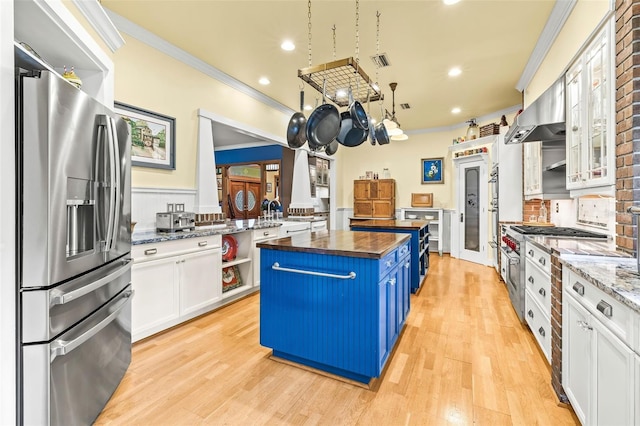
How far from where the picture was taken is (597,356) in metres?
1.29

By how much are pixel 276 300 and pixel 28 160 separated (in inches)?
62.4

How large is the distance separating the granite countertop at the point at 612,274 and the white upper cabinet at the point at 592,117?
61 cm

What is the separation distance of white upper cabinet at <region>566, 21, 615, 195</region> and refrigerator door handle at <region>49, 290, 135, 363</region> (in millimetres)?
3052

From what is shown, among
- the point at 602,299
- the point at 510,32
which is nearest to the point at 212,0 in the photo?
the point at 510,32

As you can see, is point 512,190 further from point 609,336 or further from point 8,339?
point 8,339

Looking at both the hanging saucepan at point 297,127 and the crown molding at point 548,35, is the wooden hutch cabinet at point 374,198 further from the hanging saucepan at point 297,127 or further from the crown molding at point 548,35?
the hanging saucepan at point 297,127

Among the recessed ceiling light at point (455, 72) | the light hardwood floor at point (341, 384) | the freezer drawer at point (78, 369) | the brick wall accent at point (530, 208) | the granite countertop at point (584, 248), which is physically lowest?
the light hardwood floor at point (341, 384)

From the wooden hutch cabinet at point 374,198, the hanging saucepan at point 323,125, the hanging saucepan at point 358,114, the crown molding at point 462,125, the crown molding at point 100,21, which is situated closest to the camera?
the crown molding at point 100,21

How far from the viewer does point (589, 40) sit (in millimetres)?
2172

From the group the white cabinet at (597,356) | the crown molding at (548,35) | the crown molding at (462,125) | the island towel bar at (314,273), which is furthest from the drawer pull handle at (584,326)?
the crown molding at (462,125)

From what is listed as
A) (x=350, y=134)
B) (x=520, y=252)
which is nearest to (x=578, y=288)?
(x=520, y=252)

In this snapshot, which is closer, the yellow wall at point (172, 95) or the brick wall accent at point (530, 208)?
the yellow wall at point (172, 95)

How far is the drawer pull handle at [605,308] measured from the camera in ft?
3.72

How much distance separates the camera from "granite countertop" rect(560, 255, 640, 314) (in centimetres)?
103
